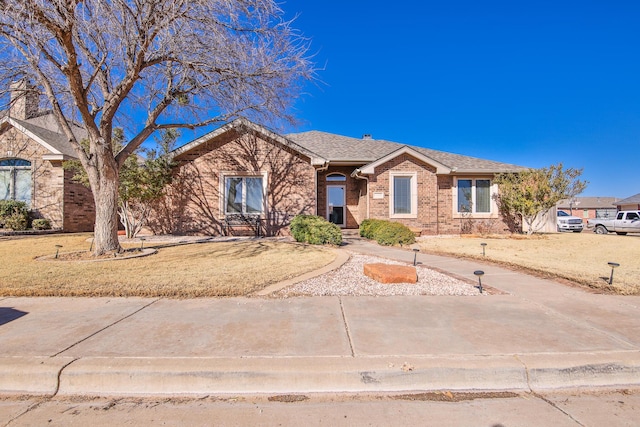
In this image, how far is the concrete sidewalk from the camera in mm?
2727

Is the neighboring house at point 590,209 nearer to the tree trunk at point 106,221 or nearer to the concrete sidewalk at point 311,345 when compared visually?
the concrete sidewalk at point 311,345

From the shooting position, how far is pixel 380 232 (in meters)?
11.4

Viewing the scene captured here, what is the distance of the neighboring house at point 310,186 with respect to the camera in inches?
525

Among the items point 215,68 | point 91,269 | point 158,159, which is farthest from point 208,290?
point 158,159

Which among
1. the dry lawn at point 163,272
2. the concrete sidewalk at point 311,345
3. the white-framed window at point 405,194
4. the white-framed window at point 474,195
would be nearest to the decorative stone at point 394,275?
the concrete sidewalk at point 311,345

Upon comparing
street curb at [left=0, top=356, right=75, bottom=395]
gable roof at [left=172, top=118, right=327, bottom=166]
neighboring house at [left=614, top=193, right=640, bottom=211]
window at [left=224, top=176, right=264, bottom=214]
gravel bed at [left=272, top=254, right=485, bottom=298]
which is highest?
gable roof at [left=172, top=118, right=327, bottom=166]

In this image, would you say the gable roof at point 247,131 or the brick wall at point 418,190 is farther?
the brick wall at point 418,190

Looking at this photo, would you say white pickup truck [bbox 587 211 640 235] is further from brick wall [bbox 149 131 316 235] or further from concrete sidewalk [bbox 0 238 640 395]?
concrete sidewalk [bbox 0 238 640 395]

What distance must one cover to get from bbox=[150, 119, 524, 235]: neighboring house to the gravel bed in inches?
300

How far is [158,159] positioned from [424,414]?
12.6 m

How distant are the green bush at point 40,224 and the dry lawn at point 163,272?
15.7 ft

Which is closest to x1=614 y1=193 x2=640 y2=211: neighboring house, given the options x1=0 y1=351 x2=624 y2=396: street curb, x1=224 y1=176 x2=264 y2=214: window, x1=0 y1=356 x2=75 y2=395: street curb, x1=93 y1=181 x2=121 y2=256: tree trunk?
x1=224 y1=176 x2=264 y2=214: window

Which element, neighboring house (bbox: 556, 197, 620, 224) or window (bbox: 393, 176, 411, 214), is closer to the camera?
window (bbox: 393, 176, 411, 214)

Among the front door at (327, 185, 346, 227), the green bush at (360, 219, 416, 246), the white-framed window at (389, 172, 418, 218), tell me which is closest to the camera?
the green bush at (360, 219, 416, 246)
